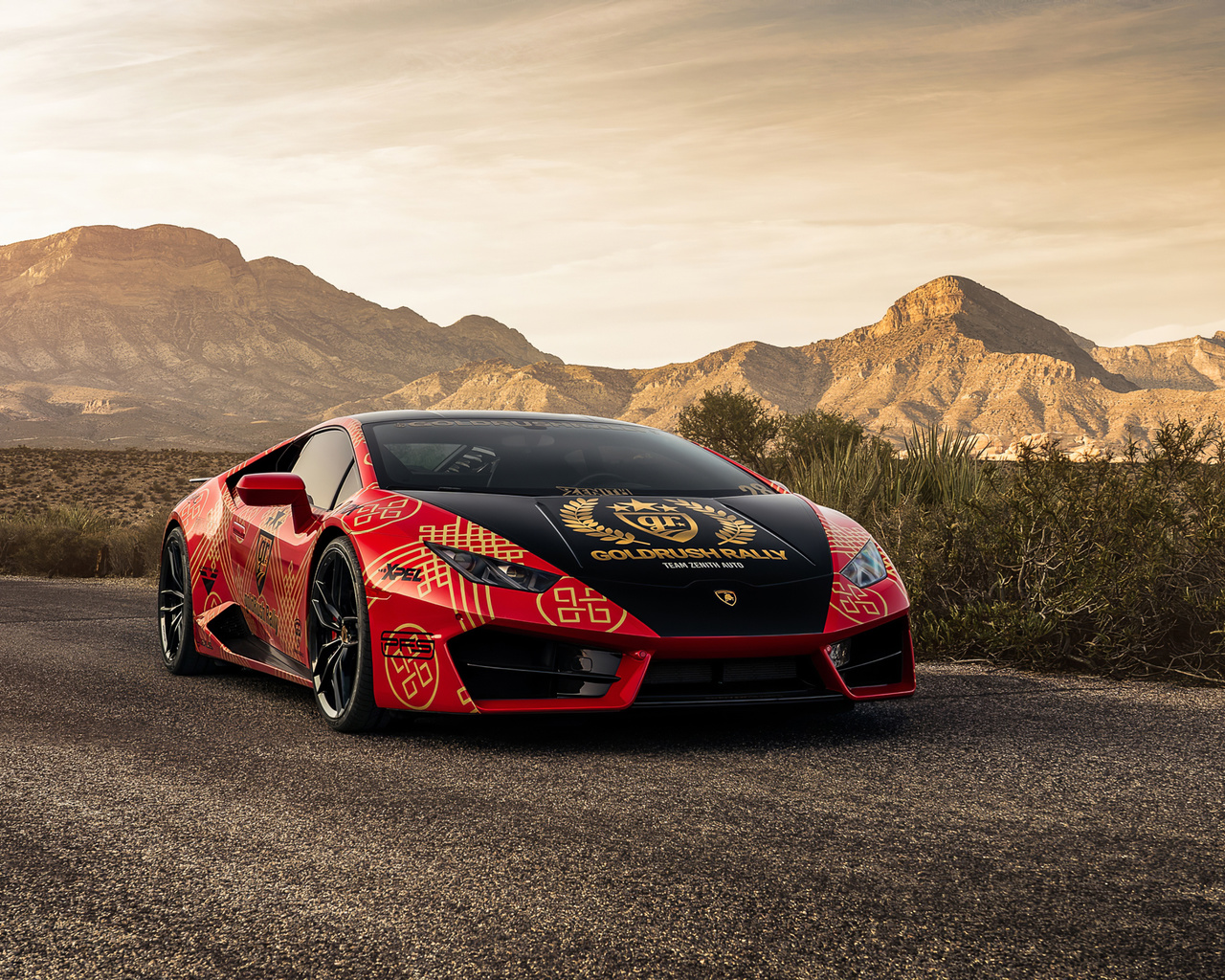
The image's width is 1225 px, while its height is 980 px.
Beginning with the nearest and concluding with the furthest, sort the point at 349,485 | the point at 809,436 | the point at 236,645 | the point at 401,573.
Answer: the point at 401,573 → the point at 349,485 → the point at 236,645 → the point at 809,436

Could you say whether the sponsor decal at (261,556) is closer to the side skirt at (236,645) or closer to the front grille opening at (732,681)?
the side skirt at (236,645)

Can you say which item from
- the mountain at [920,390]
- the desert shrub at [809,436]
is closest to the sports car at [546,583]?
the desert shrub at [809,436]

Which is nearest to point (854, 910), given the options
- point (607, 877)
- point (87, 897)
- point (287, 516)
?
point (607, 877)

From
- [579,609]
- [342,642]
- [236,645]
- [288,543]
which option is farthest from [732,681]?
[236,645]

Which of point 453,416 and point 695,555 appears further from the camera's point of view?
point 453,416

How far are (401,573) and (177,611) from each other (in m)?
2.77

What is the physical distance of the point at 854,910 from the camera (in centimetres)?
260

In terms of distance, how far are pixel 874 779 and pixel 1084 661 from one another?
286 cm

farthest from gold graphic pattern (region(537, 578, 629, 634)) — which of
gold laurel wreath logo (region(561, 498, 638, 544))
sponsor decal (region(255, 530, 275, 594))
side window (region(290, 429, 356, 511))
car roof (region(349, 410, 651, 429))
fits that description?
sponsor decal (region(255, 530, 275, 594))

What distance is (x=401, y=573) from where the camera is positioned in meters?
4.32

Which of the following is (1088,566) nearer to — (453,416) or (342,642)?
(453,416)

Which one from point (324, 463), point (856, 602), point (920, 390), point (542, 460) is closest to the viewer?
point (856, 602)

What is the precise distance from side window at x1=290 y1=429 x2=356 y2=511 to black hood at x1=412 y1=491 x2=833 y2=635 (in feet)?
2.55

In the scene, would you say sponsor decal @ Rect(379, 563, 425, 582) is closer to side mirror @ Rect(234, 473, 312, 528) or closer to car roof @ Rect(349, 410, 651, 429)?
side mirror @ Rect(234, 473, 312, 528)
